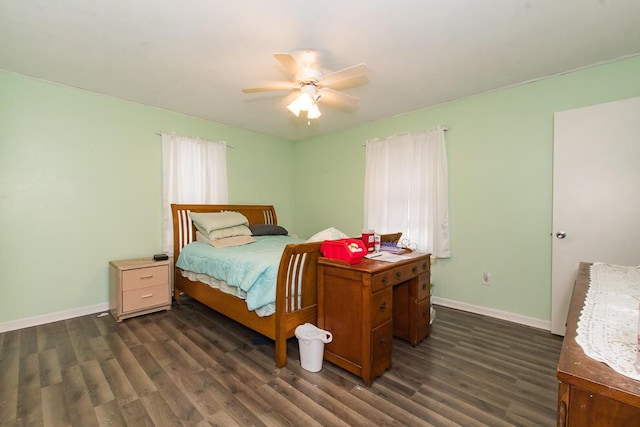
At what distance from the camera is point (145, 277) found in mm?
3129

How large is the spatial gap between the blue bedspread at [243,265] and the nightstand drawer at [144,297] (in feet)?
1.16

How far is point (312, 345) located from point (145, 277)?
2176 millimetres

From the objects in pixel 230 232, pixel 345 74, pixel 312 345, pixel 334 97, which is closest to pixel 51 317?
pixel 230 232

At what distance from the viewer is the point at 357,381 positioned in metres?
1.97

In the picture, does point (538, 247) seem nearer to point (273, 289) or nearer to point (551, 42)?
point (551, 42)

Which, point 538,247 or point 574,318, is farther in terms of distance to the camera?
point 538,247

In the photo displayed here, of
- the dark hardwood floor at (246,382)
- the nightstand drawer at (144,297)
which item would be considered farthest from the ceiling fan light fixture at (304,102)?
the nightstand drawer at (144,297)

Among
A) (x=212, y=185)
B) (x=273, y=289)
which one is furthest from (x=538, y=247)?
(x=212, y=185)

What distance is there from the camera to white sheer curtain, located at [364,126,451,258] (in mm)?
3459

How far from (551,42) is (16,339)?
5.23 m

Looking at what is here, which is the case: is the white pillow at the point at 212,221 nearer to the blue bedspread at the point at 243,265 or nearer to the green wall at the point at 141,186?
the blue bedspread at the point at 243,265

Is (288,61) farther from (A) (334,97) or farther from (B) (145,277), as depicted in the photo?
(B) (145,277)

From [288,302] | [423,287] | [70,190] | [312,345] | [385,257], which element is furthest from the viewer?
[70,190]

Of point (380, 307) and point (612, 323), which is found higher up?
point (612, 323)
